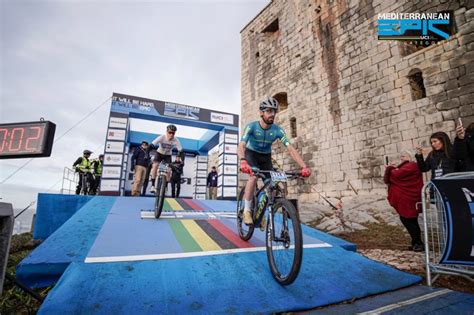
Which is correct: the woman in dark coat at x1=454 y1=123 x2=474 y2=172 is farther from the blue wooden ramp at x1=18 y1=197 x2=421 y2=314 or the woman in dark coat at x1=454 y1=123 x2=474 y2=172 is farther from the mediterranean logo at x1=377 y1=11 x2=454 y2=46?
the mediterranean logo at x1=377 y1=11 x2=454 y2=46

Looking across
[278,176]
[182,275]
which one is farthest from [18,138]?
[278,176]

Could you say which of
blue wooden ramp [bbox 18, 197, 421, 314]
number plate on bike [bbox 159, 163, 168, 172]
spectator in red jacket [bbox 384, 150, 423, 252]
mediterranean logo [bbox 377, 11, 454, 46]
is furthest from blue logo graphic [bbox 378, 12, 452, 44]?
number plate on bike [bbox 159, 163, 168, 172]

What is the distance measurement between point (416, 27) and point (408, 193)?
23.8 ft

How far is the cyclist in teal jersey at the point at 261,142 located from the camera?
3.05m

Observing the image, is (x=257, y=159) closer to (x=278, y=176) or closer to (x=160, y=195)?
(x=278, y=176)

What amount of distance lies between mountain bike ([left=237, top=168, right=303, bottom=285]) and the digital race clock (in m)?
2.63

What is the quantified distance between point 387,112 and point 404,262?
22.1 feet

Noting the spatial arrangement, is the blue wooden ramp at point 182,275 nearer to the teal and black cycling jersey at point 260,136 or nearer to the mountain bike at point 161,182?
the mountain bike at point 161,182

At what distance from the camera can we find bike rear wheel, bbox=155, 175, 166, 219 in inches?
172

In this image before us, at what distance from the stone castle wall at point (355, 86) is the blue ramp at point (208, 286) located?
22.2 feet

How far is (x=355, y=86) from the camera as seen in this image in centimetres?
948

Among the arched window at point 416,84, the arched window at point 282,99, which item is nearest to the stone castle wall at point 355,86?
the arched window at point 416,84

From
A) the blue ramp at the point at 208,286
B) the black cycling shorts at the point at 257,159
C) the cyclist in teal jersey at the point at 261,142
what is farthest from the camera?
the black cycling shorts at the point at 257,159

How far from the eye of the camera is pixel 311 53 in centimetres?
1158
